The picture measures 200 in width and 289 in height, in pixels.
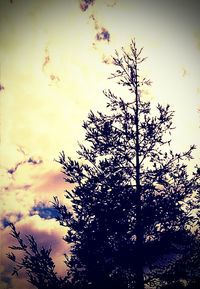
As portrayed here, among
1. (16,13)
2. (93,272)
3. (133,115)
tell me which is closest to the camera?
(93,272)

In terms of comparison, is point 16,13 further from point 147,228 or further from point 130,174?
point 147,228

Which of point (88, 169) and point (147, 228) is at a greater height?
point (88, 169)

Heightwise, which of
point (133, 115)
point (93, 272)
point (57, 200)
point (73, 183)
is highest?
point (133, 115)

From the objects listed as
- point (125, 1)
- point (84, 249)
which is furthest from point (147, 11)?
point (84, 249)

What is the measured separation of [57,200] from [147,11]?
1642 cm

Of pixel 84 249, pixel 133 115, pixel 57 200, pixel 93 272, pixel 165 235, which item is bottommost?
pixel 93 272

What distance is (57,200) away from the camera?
9289 mm

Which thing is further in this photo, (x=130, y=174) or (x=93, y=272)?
(x=130, y=174)

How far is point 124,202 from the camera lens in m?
8.84

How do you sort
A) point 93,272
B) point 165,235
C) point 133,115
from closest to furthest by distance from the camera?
point 93,272
point 165,235
point 133,115

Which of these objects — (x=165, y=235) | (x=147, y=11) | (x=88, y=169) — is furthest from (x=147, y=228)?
(x=147, y=11)

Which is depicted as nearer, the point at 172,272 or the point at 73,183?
the point at 172,272

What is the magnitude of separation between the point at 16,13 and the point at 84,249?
16476mm

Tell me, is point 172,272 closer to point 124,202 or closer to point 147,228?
point 147,228
